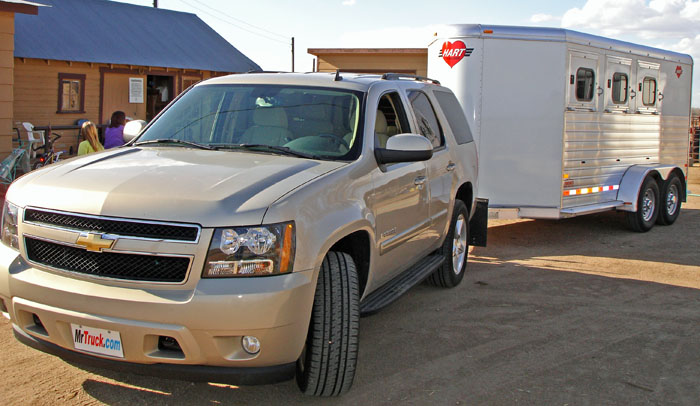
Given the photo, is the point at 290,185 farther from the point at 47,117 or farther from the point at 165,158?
the point at 47,117

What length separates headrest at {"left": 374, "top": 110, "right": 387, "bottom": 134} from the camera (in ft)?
Result: 17.3

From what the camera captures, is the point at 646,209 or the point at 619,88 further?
the point at 646,209

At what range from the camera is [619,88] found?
10.7m

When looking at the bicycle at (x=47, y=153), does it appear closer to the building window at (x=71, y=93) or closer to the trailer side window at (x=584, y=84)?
the building window at (x=71, y=93)

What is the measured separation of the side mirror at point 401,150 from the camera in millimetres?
4805

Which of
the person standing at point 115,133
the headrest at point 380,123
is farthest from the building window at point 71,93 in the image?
the headrest at point 380,123

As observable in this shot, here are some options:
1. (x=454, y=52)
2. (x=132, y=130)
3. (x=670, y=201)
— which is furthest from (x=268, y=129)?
(x=670, y=201)

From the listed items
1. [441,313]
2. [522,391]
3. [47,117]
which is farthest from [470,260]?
[47,117]

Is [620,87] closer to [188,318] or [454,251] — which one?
[454,251]

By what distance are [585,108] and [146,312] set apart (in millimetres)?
7900

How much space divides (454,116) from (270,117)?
2609 millimetres

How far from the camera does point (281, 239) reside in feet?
11.9

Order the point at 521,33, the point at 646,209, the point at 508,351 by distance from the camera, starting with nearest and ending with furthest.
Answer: the point at 508,351
the point at 521,33
the point at 646,209

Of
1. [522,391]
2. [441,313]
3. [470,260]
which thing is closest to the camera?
[522,391]
